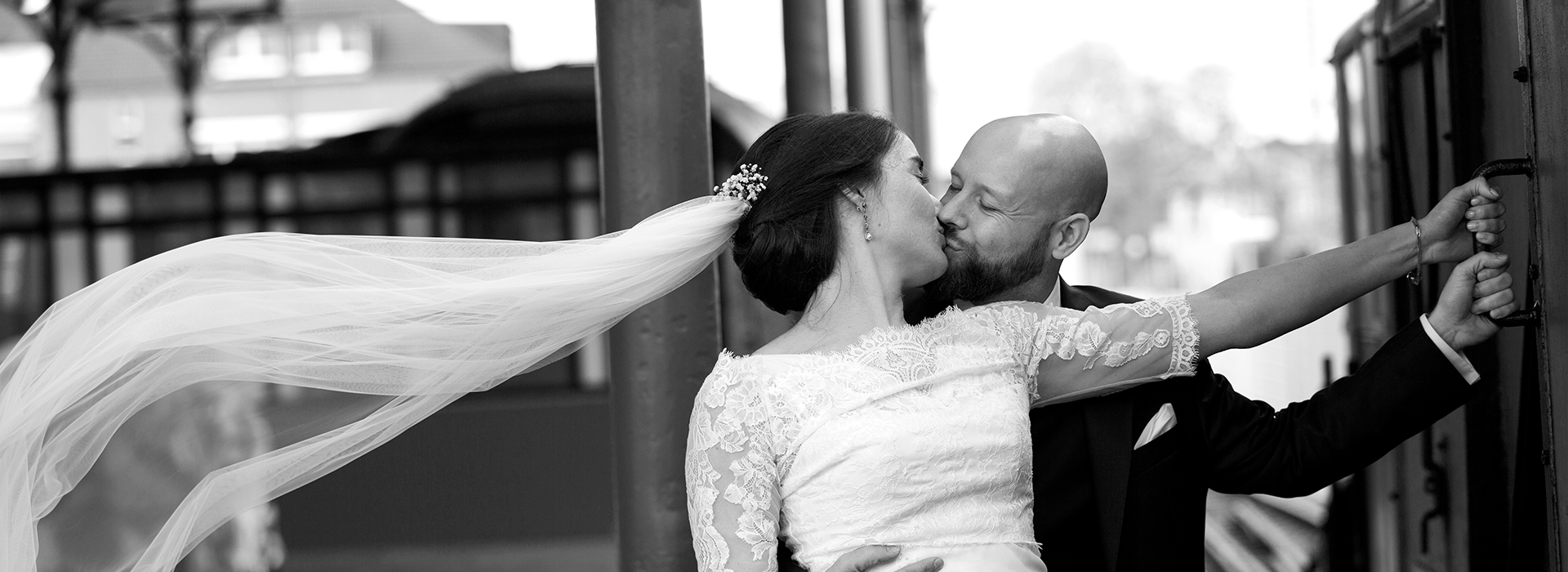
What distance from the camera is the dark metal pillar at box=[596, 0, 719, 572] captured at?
97.3 inches

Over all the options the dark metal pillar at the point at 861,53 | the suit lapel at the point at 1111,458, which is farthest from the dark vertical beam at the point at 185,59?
the suit lapel at the point at 1111,458

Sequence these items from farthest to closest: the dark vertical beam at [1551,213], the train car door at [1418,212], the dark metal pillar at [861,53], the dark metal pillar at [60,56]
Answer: the dark metal pillar at [60,56], the dark metal pillar at [861,53], the train car door at [1418,212], the dark vertical beam at [1551,213]

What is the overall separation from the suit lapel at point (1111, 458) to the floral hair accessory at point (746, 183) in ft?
2.38

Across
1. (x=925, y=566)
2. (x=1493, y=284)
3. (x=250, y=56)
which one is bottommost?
(x=925, y=566)

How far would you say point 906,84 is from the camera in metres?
Answer: 8.67

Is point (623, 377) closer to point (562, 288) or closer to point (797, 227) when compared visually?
point (562, 288)

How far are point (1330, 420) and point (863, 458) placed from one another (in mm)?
919

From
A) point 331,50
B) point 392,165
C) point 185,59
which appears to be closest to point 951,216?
point 392,165

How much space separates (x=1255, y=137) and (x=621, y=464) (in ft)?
119

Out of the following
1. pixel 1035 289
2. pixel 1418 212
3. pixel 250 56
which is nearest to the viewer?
pixel 1035 289

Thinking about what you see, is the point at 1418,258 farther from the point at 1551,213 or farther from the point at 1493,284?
the point at 1551,213

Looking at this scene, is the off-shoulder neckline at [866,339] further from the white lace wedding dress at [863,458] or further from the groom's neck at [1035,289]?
the groom's neck at [1035,289]

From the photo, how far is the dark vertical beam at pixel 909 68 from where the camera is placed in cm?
830

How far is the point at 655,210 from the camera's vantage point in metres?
2.46
